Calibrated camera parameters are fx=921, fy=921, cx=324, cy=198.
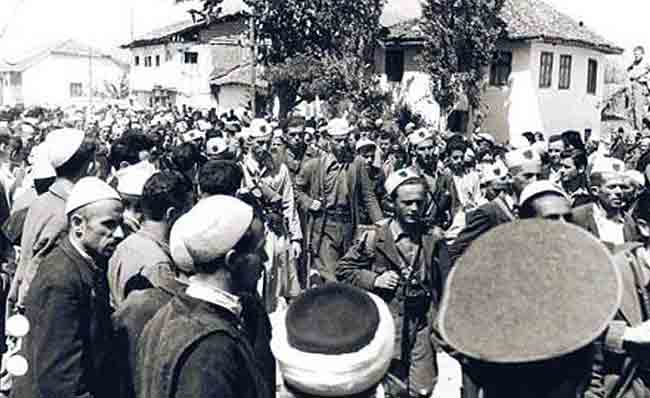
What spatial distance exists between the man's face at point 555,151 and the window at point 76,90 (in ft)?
263

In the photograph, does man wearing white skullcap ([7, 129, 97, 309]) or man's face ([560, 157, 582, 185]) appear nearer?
man wearing white skullcap ([7, 129, 97, 309])

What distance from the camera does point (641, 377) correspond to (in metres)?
4.27

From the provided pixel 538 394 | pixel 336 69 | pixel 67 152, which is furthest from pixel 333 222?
pixel 336 69

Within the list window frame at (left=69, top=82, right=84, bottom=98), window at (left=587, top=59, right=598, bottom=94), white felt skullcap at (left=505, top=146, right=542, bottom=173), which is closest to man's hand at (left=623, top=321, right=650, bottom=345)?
white felt skullcap at (left=505, top=146, right=542, bottom=173)

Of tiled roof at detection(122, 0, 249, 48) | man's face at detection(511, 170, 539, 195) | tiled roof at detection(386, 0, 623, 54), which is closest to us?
man's face at detection(511, 170, 539, 195)

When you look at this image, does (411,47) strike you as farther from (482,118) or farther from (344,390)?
(344,390)

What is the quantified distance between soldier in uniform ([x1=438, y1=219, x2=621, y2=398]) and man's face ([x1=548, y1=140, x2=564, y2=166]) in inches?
350

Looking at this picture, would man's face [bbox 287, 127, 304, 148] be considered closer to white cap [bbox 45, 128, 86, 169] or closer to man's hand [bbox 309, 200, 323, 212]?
man's hand [bbox 309, 200, 323, 212]

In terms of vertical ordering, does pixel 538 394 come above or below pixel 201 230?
below

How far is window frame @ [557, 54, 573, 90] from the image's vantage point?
38.7 metres

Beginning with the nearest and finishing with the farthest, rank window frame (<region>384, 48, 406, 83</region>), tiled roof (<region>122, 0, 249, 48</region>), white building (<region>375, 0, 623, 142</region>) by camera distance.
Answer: white building (<region>375, 0, 623, 142</region>) → window frame (<region>384, 48, 406, 83</region>) → tiled roof (<region>122, 0, 249, 48</region>)

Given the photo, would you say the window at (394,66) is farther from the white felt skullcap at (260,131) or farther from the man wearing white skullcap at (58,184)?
the man wearing white skullcap at (58,184)

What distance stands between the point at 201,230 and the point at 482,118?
34.4 m

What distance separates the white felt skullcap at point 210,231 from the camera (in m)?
3.19
